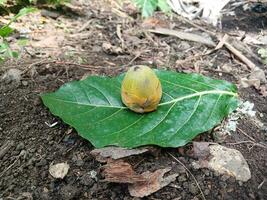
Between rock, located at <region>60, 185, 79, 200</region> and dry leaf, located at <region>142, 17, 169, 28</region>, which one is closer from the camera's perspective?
rock, located at <region>60, 185, 79, 200</region>

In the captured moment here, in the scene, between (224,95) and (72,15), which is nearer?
(224,95)

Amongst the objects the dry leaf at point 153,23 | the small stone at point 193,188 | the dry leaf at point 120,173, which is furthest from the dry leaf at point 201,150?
the dry leaf at point 153,23

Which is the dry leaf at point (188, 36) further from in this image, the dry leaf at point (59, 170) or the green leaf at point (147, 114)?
the dry leaf at point (59, 170)

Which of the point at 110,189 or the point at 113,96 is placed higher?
the point at 113,96

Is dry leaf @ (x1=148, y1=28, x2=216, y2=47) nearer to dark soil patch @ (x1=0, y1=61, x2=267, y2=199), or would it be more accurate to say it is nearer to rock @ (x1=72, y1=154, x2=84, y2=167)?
dark soil patch @ (x1=0, y1=61, x2=267, y2=199)

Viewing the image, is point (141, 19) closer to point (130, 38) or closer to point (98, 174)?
point (130, 38)

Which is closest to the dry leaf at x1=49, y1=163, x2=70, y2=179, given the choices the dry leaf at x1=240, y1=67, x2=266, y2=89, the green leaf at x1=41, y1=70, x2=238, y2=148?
the green leaf at x1=41, y1=70, x2=238, y2=148

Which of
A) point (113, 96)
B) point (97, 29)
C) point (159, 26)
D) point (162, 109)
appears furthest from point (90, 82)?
point (159, 26)

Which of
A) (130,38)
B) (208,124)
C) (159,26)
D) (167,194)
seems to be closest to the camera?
(167,194)
